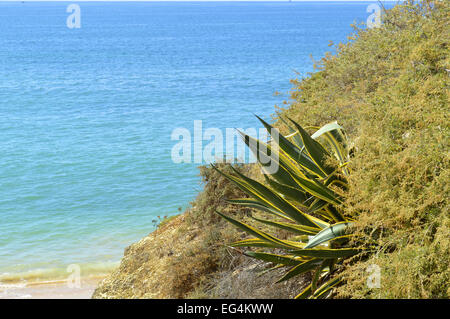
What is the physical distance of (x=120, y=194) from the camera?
14578 mm

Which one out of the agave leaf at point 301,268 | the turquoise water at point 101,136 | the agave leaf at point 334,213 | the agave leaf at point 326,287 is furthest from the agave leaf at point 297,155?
the turquoise water at point 101,136

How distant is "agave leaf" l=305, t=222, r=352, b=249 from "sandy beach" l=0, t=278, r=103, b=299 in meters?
5.62

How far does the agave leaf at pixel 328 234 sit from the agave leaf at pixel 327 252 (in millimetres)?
53

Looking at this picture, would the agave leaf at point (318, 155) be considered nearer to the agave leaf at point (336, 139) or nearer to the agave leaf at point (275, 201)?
the agave leaf at point (336, 139)

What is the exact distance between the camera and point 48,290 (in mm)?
8656

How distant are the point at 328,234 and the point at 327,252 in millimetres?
138

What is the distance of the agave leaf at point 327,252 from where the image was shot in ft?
11.6

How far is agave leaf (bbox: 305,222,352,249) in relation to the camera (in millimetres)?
3611

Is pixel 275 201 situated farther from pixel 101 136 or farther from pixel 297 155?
pixel 101 136

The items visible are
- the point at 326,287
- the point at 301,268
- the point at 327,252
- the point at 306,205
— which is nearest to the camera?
the point at 327,252

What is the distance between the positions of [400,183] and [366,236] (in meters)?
0.43

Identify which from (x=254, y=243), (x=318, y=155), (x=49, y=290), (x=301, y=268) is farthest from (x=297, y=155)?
(x=49, y=290)

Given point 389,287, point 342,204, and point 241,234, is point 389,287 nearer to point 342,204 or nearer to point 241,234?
point 342,204
